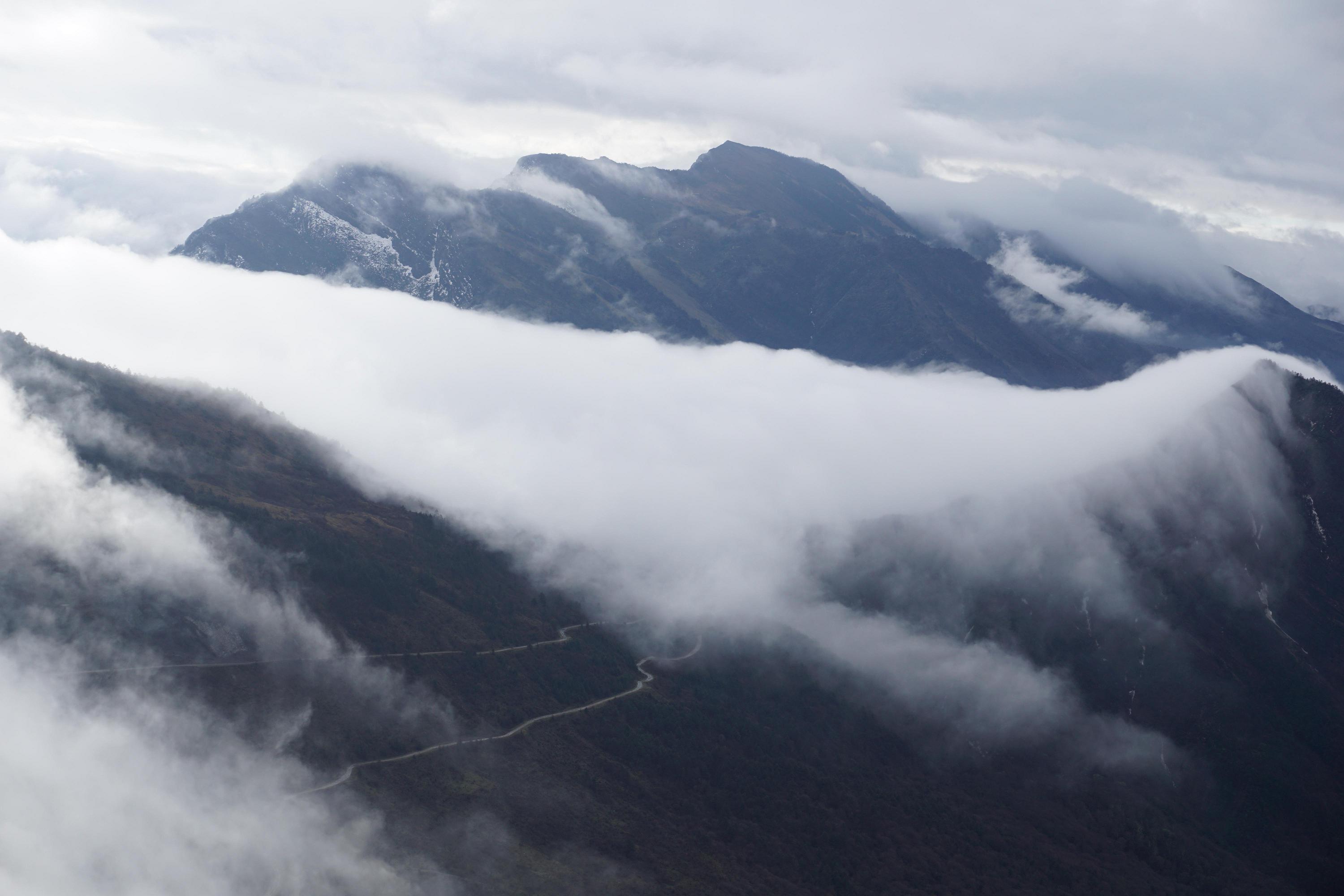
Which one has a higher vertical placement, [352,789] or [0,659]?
[0,659]

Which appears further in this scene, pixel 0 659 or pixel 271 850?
pixel 0 659

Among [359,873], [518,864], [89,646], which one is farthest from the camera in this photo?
[89,646]

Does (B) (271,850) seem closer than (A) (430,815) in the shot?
Yes

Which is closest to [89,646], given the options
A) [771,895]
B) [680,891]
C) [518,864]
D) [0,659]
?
[0,659]

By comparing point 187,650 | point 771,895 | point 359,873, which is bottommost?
point 771,895

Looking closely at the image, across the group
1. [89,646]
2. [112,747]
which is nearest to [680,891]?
[112,747]

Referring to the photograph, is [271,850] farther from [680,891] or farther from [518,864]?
[680,891]

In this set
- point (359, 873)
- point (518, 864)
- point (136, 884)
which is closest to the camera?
point (136, 884)

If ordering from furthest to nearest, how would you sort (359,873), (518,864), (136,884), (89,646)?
(89,646) < (518,864) < (359,873) < (136,884)

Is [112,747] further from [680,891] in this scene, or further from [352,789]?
[680,891]
